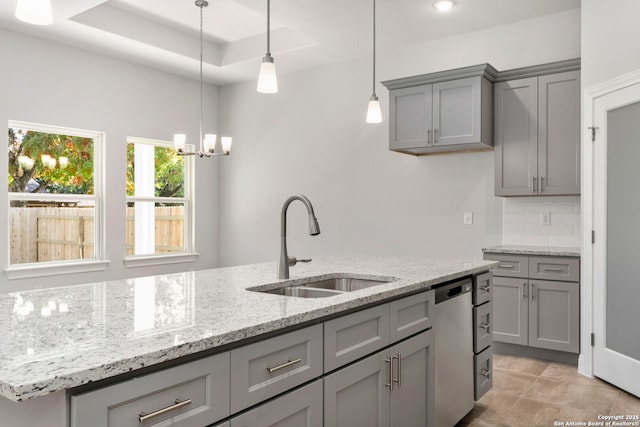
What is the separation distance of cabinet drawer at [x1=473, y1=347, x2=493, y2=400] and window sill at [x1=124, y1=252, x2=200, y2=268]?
3957mm

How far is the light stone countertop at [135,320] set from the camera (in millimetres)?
1009

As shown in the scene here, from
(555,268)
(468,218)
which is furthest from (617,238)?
(468,218)

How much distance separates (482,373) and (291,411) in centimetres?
178

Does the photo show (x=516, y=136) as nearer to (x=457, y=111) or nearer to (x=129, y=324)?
(x=457, y=111)

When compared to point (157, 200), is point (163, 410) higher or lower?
lower

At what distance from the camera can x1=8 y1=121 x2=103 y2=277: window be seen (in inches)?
183

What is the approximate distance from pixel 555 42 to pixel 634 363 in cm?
263

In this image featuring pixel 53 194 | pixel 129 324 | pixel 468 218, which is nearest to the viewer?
pixel 129 324

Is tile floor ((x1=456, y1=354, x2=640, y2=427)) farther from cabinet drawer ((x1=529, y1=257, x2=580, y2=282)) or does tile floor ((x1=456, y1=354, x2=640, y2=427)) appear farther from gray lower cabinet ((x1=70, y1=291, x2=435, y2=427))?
gray lower cabinet ((x1=70, y1=291, x2=435, y2=427))

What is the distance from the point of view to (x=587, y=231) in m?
3.57

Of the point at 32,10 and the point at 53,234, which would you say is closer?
the point at 32,10

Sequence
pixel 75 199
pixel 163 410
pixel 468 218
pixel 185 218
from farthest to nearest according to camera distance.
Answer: pixel 185 218 < pixel 75 199 < pixel 468 218 < pixel 163 410

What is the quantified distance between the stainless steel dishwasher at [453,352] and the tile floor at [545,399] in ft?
0.82

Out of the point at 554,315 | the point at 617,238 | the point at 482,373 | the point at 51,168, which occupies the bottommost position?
the point at 482,373
